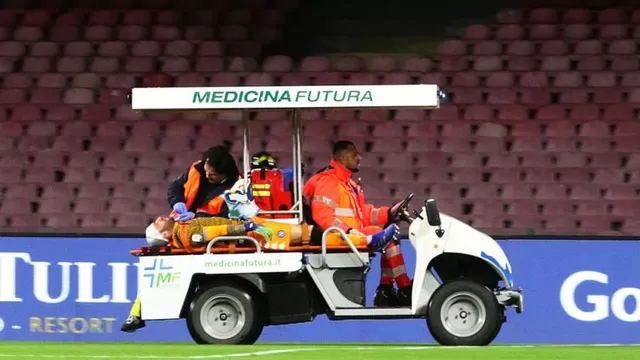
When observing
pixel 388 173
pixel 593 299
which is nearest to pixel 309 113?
pixel 388 173

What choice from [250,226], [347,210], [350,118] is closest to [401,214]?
[347,210]

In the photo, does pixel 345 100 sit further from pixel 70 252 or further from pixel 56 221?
pixel 56 221

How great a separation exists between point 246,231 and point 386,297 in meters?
1.30

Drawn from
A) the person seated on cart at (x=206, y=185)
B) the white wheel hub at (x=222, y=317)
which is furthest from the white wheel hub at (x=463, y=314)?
the person seated on cart at (x=206, y=185)

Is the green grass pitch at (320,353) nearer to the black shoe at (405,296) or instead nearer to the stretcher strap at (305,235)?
the black shoe at (405,296)

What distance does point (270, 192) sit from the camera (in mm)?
13414

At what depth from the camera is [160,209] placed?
18047 millimetres

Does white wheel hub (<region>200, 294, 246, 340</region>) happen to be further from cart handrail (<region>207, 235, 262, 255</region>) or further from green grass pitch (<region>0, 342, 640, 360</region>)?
cart handrail (<region>207, 235, 262, 255</region>)

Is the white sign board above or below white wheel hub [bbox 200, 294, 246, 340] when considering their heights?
above

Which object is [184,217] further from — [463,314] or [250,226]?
[463,314]

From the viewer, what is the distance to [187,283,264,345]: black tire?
13.0 metres

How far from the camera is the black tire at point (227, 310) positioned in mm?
12992

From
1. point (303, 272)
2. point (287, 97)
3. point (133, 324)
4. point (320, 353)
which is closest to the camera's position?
point (320, 353)

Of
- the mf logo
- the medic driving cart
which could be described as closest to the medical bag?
the medic driving cart
